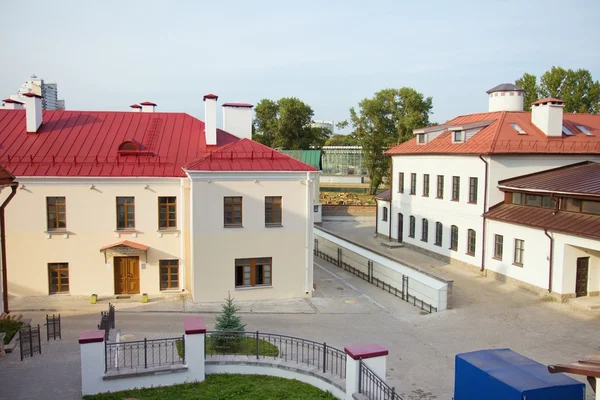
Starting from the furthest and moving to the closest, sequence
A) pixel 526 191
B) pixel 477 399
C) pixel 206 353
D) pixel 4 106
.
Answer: pixel 4 106 < pixel 526 191 < pixel 206 353 < pixel 477 399

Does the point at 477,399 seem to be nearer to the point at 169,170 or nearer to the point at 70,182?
the point at 169,170

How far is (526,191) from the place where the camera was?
23.1 meters

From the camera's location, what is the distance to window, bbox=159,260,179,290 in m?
21.8

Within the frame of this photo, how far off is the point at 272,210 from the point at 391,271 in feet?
19.6

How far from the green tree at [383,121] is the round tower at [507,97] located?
24.9m

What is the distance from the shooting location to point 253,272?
20.8 meters

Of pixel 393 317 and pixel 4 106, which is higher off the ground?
pixel 4 106

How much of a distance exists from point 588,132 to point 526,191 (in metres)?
8.33

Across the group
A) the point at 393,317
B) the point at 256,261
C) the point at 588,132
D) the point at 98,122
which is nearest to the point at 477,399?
the point at 393,317

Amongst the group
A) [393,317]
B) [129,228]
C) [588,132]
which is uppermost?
[588,132]

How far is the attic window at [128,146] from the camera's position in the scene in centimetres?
2189

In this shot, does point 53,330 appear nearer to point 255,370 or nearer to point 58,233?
point 58,233

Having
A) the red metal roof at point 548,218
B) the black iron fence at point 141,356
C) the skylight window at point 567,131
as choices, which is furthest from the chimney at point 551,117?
the black iron fence at point 141,356

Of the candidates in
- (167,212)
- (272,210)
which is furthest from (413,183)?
(167,212)
